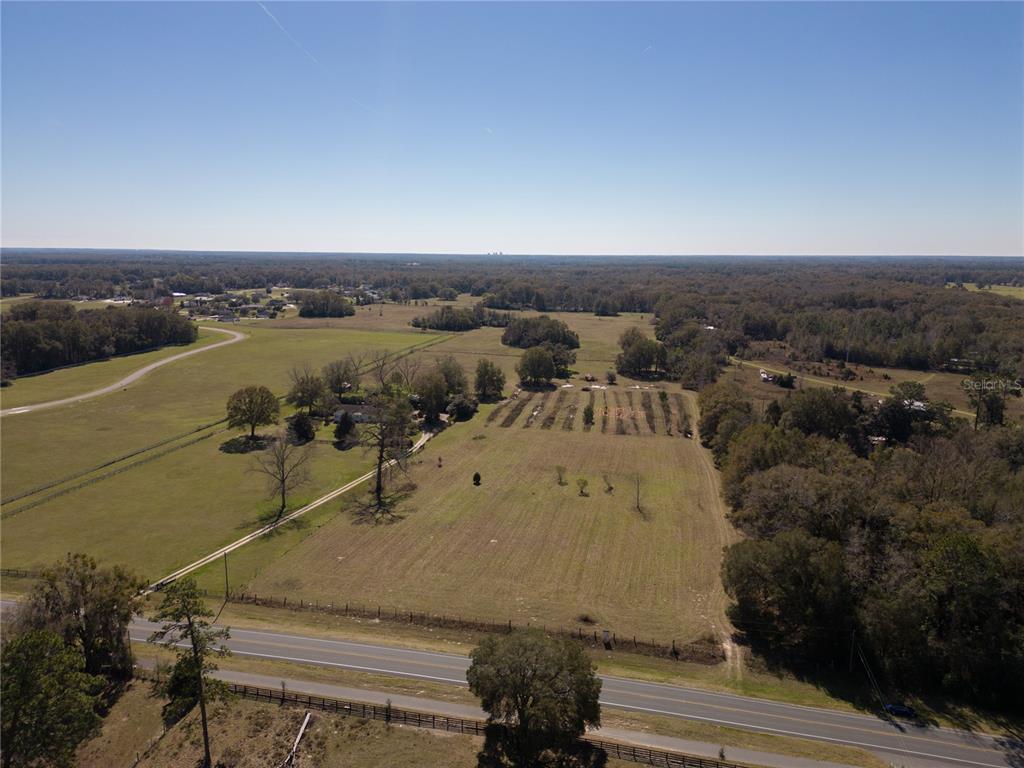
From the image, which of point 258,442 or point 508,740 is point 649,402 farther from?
→ point 508,740

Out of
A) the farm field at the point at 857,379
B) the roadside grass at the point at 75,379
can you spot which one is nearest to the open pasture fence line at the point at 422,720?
the farm field at the point at 857,379

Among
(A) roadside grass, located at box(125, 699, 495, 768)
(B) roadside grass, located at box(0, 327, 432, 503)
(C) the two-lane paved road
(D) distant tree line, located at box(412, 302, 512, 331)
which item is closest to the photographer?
(A) roadside grass, located at box(125, 699, 495, 768)

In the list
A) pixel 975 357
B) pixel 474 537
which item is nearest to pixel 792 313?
pixel 975 357

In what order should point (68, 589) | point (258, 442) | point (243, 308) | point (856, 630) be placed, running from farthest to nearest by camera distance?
point (243, 308) → point (258, 442) → point (856, 630) → point (68, 589)

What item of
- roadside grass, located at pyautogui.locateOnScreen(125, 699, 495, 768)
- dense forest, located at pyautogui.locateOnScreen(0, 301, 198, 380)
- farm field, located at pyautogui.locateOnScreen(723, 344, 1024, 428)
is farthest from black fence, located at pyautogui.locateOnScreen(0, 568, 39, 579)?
farm field, located at pyautogui.locateOnScreen(723, 344, 1024, 428)

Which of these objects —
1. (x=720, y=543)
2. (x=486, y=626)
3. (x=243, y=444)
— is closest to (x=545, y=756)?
(x=486, y=626)

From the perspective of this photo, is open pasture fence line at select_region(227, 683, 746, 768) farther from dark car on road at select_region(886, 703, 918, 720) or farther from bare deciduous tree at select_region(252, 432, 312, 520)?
bare deciduous tree at select_region(252, 432, 312, 520)
